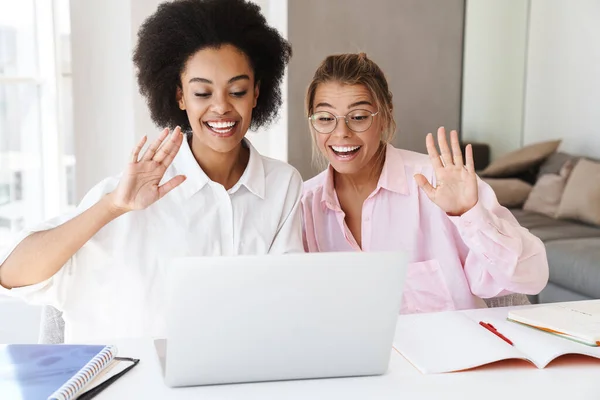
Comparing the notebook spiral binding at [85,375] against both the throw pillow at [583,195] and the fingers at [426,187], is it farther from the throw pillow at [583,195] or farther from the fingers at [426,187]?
the throw pillow at [583,195]

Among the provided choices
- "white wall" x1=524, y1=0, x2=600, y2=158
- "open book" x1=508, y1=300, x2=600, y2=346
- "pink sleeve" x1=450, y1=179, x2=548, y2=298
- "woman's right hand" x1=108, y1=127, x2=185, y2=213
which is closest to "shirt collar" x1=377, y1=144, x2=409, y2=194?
"pink sleeve" x1=450, y1=179, x2=548, y2=298

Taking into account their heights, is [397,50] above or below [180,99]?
above

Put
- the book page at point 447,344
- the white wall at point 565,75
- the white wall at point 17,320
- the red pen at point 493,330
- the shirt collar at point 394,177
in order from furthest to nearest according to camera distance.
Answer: the white wall at point 565,75 → the white wall at point 17,320 → the shirt collar at point 394,177 → the red pen at point 493,330 → the book page at point 447,344

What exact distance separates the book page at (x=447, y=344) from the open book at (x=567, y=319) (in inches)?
4.6

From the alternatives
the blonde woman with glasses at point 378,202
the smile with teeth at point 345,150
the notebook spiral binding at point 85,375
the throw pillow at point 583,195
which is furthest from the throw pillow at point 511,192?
the notebook spiral binding at point 85,375

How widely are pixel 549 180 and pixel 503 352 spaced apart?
3107mm

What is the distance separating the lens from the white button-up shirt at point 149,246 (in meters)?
1.72

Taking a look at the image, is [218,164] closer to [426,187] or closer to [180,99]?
[180,99]

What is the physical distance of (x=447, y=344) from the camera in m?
1.44

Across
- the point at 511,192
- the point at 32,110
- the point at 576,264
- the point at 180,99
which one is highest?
the point at 180,99

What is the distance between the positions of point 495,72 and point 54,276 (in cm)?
414

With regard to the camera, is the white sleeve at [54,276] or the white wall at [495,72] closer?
the white sleeve at [54,276]

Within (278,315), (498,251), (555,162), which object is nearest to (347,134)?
A: (498,251)

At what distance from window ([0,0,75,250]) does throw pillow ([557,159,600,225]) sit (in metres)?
2.68
